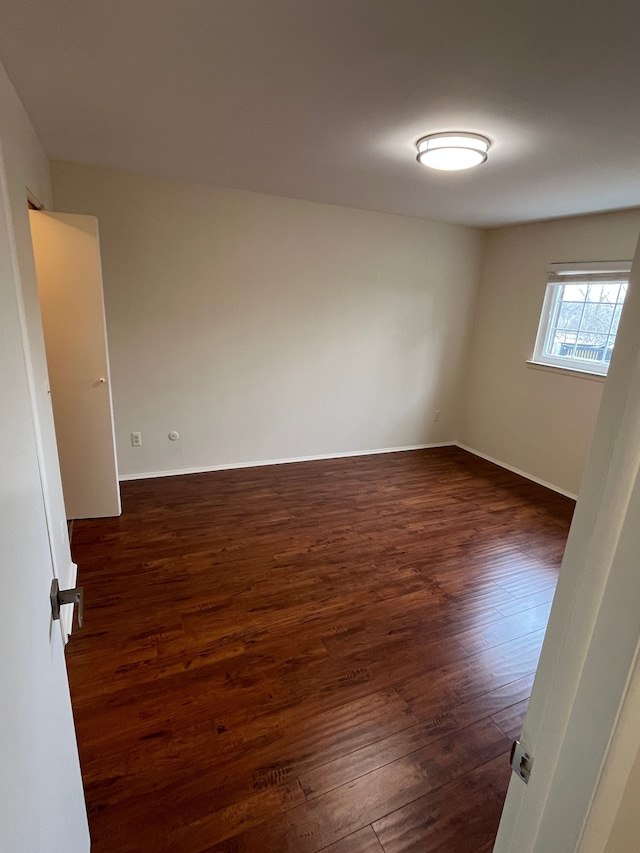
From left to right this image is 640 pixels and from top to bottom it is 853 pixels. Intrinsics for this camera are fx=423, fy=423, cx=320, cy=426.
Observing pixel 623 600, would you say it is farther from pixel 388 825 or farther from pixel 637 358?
pixel 388 825

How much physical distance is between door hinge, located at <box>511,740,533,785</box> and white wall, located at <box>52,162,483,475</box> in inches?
136

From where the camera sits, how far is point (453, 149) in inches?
82.3

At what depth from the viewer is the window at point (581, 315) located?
3527mm

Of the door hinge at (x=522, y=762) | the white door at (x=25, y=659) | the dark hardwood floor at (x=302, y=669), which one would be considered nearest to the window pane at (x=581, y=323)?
the dark hardwood floor at (x=302, y=669)

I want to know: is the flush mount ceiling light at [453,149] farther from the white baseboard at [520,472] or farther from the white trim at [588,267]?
the white baseboard at [520,472]

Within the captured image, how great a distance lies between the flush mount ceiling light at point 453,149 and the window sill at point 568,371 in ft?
7.33

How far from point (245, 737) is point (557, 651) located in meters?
1.44

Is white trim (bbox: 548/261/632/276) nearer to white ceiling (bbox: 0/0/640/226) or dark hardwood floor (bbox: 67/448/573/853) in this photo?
white ceiling (bbox: 0/0/640/226)

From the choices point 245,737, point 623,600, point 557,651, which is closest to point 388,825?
point 245,737

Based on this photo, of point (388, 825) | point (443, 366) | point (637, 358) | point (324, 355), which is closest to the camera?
point (637, 358)

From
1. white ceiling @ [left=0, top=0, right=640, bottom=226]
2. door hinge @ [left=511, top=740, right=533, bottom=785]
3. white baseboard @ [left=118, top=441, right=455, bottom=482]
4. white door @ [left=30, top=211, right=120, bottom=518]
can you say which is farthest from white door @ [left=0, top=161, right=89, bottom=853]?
white baseboard @ [left=118, top=441, right=455, bottom=482]

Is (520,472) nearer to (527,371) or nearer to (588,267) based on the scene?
(527,371)

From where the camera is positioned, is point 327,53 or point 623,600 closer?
point 623,600

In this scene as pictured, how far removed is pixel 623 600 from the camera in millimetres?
495
